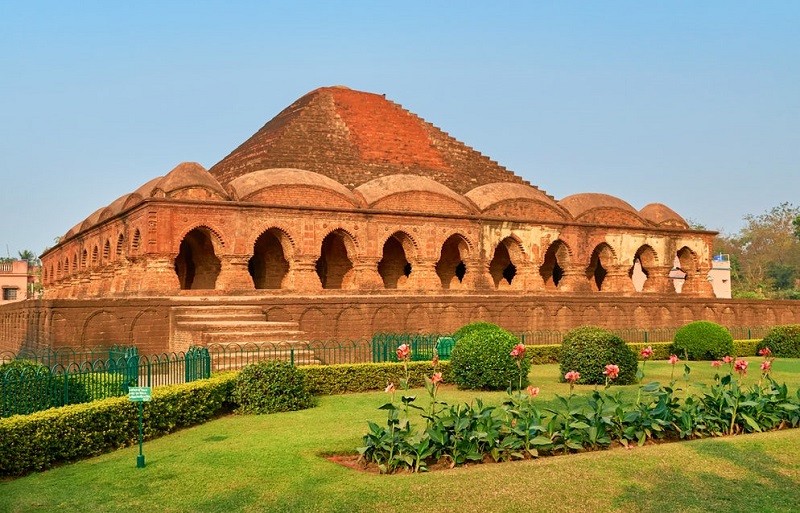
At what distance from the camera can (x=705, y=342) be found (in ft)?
57.3

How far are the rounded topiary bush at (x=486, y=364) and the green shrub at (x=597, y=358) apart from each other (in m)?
1.05

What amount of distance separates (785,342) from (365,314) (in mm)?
10979

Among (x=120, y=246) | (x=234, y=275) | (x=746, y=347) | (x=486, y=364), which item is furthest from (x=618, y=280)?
(x=120, y=246)

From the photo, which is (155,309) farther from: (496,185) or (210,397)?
(496,185)

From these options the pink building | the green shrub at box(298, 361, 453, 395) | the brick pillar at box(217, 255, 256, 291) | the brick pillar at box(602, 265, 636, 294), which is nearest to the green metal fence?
the green shrub at box(298, 361, 453, 395)

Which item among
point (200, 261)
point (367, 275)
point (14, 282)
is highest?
point (14, 282)

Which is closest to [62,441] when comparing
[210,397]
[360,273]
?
[210,397]


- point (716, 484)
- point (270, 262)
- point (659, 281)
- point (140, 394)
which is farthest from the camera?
point (659, 281)

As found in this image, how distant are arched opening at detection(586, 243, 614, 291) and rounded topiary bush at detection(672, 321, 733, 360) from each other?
694 cm

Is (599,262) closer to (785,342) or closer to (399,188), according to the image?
(785,342)

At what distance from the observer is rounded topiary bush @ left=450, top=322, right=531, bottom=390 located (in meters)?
12.1

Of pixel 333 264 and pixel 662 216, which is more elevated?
pixel 662 216

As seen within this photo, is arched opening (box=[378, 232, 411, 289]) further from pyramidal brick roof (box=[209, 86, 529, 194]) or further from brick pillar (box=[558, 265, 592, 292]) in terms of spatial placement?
brick pillar (box=[558, 265, 592, 292])

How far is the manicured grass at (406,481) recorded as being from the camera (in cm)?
567
